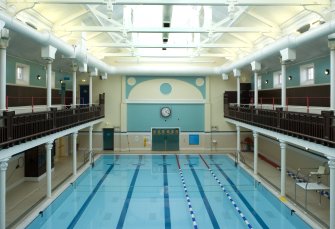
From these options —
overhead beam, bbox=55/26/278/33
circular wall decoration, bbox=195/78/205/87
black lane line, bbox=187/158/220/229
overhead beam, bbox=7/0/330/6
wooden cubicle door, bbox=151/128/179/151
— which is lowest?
black lane line, bbox=187/158/220/229

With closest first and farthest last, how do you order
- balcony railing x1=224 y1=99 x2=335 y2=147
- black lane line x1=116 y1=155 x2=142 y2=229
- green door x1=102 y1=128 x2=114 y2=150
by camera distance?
balcony railing x1=224 y1=99 x2=335 y2=147
black lane line x1=116 y1=155 x2=142 y2=229
green door x1=102 y1=128 x2=114 y2=150

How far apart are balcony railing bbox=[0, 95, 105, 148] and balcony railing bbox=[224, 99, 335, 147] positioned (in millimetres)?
9380

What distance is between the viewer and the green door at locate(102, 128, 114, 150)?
2720 centimetres

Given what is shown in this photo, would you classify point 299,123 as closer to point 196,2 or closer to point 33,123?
point 196,2

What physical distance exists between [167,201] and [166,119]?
13998mm

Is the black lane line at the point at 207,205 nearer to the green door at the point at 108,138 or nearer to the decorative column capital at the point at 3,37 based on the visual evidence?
the decorative column capital at the point at 3,37

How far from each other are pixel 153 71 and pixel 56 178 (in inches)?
466

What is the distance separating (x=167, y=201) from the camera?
13836 millimetres

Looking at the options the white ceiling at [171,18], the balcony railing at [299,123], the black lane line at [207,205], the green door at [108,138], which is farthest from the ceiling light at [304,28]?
the green door at [108,138]

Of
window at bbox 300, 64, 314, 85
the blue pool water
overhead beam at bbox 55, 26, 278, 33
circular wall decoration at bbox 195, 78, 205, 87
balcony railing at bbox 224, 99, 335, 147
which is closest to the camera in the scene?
balcony railing at bbox 224, 99, 335, 147

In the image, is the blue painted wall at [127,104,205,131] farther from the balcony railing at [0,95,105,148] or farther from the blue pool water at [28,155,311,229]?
the balcony railing at [0,95,105,148]

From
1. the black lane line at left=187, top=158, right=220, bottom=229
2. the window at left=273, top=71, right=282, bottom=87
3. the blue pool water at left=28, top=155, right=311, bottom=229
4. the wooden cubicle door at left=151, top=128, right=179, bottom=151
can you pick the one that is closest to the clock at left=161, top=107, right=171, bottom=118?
the wooden cubicle door at left=151, top=128, right=179, bottom=151

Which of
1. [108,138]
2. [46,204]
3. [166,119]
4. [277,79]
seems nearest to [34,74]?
[46,204]

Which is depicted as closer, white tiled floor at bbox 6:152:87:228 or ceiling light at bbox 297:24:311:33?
white tiled floor at bbox 6:152:87:228
